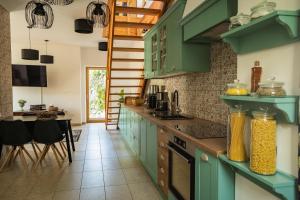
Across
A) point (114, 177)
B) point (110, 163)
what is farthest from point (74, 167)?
point (114, 177)

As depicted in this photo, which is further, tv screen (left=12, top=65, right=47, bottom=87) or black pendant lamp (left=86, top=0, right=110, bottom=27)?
tv screen (left=12, top=65, right=47, bottom=87)

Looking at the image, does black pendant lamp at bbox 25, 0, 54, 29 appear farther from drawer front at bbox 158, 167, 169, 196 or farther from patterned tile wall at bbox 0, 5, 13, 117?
drawer front at bbox 158, 167, 169, 196

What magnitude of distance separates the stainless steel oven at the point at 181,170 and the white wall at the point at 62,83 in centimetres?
598

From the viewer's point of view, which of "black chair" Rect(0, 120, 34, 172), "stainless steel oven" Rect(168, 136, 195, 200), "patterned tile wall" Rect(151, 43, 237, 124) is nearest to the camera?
"stainless steel oven" Rect(168, 136, 195, 200)

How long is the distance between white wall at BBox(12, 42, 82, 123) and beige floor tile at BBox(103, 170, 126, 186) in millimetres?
4604

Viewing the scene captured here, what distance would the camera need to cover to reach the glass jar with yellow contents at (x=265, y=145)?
1080 mm

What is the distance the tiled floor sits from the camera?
8.67ft

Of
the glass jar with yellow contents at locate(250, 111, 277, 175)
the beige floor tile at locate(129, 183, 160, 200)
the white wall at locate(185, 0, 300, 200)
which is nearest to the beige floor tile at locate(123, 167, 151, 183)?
the beige floor tile at locate(129, 183, 160, 200)

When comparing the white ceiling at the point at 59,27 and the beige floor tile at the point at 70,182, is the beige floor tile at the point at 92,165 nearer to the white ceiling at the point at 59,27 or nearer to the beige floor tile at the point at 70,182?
the beige floor tile at the point at 70,182

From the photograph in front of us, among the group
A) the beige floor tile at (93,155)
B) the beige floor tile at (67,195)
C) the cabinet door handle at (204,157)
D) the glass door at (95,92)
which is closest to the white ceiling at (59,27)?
the glass door at (95,92)

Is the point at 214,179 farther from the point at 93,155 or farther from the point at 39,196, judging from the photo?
the point at 93,155

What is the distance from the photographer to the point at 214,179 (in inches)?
56.8

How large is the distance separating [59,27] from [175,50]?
12.5ft

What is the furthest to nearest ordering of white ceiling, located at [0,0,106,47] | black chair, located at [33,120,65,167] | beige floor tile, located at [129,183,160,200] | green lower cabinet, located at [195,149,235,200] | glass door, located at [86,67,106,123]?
glass door, located at [86,67,106,123], white ceiling, located at [0,0,106,47], black chair, located at [33,120,65,167], beige floor tile, located at [129,183,160,200], green lower cabinet, located at [195,149,235,200]
